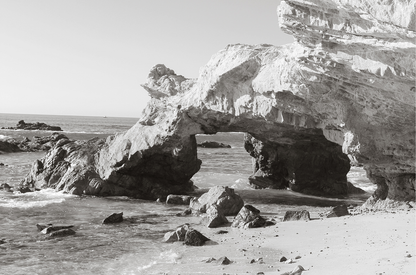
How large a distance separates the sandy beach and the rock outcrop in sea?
331 cm

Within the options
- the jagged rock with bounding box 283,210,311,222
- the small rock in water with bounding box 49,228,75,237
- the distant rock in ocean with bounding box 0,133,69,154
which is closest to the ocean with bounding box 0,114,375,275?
the small rock in water with bounding box 49,228,75,237

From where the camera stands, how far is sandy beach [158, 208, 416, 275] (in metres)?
10.6

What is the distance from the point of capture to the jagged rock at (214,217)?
1750 centimetres

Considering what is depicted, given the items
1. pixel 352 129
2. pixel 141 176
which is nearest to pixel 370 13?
pixel 352 129

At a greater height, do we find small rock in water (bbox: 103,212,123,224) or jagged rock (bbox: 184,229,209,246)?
jagged rock (bbox: 184,229,209,246)

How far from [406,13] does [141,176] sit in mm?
17702

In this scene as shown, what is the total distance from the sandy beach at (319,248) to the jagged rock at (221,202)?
3.03 meters

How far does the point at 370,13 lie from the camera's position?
542 inches

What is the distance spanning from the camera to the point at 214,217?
58.2 feet

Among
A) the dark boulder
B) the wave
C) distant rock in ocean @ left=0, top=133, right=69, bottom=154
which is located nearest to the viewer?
the wave

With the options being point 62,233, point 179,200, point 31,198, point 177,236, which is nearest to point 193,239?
point 177,236

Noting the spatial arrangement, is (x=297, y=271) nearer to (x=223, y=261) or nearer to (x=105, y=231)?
(x=223, y=261)

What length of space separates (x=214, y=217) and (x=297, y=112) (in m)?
5.73

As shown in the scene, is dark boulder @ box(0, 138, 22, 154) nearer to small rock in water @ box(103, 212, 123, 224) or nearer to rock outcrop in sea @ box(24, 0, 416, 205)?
rock outcrop in sea @ box(24, 0, 416, 205)
